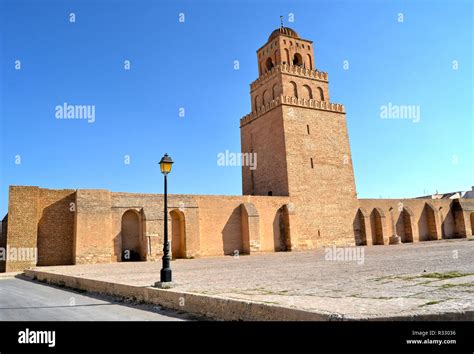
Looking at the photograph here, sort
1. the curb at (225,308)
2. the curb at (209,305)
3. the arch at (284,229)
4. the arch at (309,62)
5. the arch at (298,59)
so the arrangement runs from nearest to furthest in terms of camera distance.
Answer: the curb at (225,308) → the curb at (209,305) → the arch at (284,229) → the arch at (298,59) → the arch at (309,62)

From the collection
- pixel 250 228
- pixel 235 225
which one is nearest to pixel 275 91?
pixel 235 225

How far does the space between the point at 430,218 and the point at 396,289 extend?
30.8 meters

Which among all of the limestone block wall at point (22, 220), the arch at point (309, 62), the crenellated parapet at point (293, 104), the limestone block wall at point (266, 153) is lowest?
the limestone block wall at point (22, 220)

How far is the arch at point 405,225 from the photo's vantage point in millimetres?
31734

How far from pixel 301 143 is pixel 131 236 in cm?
1361

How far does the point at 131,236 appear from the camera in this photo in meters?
21.8

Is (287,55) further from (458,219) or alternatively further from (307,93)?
(458,219)

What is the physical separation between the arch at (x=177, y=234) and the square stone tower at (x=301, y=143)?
7848 mm

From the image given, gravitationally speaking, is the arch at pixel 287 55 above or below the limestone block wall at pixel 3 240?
above

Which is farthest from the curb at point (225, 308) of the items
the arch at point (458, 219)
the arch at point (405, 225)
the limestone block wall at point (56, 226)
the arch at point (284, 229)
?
the arch at point (458, 219)

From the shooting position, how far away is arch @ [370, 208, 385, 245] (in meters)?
29.6

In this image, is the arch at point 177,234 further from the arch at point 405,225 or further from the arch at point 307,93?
the arch at point 405,225

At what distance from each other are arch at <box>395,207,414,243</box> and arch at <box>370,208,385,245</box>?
2.57 meters
